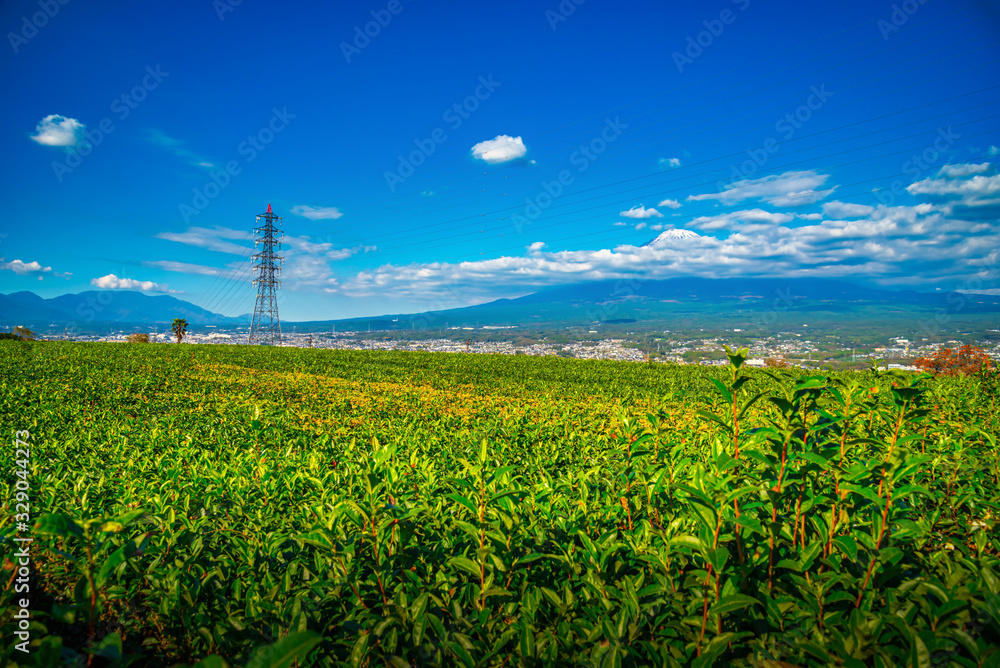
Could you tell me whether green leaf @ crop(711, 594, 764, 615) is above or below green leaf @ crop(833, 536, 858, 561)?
below

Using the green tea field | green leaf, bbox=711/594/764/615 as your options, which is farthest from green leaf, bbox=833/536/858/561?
green leaf, bbox=711/594/764/615

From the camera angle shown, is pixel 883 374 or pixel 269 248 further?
pixel 269 248

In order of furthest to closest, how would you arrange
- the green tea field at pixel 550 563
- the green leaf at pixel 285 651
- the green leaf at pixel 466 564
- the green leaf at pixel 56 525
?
the green leaf at pixel 466 564 → the green tea field at pixel 550 563 → the green leaf at pixel 56 525 → the green leaf at pixel 285 651

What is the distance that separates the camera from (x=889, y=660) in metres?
1.16

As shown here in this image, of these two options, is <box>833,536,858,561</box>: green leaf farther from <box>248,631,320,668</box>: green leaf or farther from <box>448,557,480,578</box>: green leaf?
<box>248,631,320,668</box>: green leaf

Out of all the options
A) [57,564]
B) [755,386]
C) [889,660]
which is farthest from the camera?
[755,386]

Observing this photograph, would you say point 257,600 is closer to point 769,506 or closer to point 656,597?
point 656,597

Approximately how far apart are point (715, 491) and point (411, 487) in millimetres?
1837

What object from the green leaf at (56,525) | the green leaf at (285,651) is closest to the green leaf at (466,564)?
the green leaf at (285,651)

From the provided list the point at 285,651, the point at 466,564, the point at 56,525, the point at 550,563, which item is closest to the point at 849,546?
the point at 550,563

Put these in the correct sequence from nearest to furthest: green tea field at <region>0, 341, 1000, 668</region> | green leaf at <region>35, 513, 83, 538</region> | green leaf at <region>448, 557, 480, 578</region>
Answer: green leaf at <region>35, 513, 83, 538</region>
green tea field at <region>0, 341, 1000, 668</region>
green leaf at <region>448, 557, 480, 578</region>

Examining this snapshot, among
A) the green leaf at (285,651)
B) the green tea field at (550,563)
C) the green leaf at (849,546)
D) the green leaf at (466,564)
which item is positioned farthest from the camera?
the green leaf at (466,564)

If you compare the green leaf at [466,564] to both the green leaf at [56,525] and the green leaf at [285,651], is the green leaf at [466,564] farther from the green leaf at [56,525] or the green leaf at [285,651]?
the green leaf at [56,525]

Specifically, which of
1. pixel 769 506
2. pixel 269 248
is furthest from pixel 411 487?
pixel 269 248
